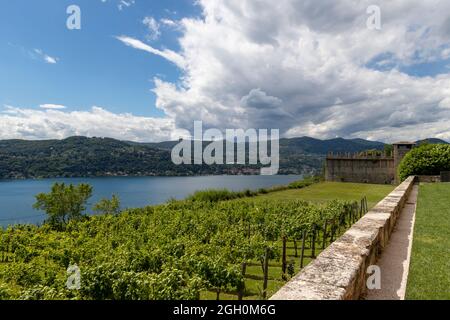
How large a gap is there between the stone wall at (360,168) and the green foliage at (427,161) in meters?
18.2

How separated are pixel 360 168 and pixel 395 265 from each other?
58.6 meters

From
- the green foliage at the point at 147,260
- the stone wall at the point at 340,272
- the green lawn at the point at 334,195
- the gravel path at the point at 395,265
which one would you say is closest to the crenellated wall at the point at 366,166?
the green lawn at the point at 334,195

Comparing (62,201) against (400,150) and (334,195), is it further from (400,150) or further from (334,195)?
(400,150)

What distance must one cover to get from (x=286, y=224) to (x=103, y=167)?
17417cm

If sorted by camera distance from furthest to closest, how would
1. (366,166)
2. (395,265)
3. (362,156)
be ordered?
(362,156) → (366,166) → (395,265)

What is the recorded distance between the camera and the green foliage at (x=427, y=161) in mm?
36719

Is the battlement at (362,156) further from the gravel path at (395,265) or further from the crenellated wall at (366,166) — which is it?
the gravel path at (395,265)

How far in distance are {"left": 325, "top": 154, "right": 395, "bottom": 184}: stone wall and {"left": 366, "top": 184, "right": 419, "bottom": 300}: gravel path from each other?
5266 cm

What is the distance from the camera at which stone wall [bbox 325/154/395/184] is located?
5725 centimetres

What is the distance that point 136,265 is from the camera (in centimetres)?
874

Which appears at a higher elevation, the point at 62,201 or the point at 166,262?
the point at 166,262

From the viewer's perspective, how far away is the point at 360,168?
6028 centimetres

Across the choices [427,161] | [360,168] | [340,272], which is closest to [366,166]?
[360,168]

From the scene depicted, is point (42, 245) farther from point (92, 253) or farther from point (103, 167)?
point (103, 167)
